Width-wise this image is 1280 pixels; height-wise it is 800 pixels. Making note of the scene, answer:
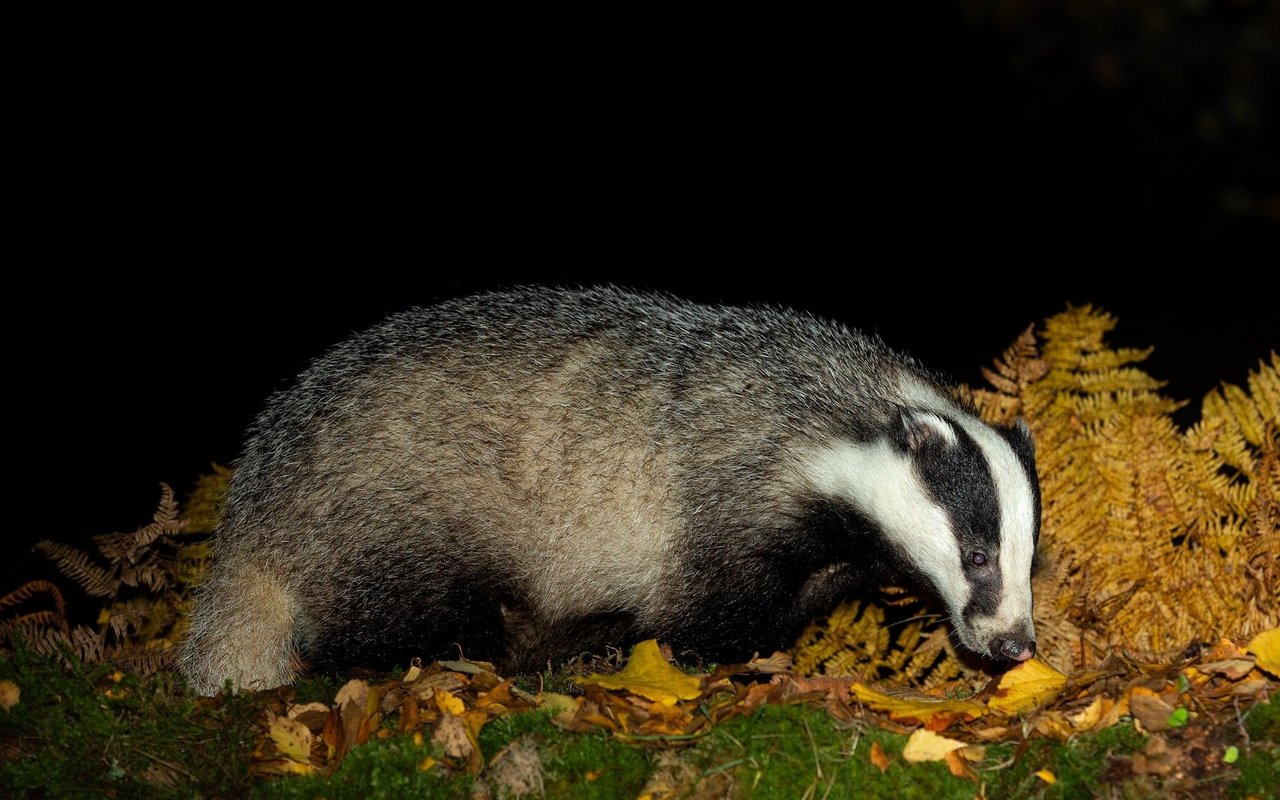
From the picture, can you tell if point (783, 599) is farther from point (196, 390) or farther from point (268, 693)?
point (196, 390)

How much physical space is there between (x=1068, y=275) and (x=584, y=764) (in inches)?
317

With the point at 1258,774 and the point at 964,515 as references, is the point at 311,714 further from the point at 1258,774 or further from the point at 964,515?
the point at 1258,774

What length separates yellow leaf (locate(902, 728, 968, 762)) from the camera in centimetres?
285

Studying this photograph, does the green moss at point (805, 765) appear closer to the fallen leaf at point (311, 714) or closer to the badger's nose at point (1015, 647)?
the fallen leaf at point (311, 714)

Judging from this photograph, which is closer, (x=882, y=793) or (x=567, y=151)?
(x=882, y=793)

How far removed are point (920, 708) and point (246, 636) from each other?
2847 mm

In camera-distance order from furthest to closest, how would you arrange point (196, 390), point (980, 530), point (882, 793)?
point (196, 390)
point (980, 530)
point (882, 793)

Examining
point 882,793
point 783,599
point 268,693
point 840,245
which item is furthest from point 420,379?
point 840,245

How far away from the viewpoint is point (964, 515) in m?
4.35

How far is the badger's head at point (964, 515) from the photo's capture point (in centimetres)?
430

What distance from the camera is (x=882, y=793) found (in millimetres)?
2756

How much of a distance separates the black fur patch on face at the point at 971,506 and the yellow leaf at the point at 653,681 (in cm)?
142

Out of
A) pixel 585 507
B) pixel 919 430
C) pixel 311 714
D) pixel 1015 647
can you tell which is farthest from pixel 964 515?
pixel 311 714

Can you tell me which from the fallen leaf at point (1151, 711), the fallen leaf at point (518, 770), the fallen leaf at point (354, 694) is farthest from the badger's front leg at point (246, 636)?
the fallen leaf at point (1151, 711)
